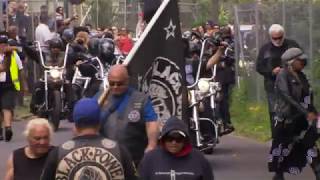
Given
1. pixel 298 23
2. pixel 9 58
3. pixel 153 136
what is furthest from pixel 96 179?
pixel 298 23

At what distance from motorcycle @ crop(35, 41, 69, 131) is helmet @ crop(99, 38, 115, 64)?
1089 millimetres

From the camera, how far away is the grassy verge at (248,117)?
18828mm

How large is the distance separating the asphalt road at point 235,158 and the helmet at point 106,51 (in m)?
1.41

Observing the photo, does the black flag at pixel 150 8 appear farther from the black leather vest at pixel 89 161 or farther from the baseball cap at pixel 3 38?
the baseball cap at pixel 3 38

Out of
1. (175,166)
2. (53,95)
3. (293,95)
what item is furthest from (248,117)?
(175,166)

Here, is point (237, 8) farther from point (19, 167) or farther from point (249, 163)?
point (19, 167)

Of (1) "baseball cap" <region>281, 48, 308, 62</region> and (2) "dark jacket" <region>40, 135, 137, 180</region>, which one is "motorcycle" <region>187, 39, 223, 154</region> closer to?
(1) "baseball cap" <region>281, 48, 308, 62</region>

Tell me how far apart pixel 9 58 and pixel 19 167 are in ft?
35.5

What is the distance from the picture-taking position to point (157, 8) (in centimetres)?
1034

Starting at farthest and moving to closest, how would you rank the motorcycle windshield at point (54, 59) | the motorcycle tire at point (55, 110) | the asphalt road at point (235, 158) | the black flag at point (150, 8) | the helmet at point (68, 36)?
the helmet at point (68, 36)
the motorcycle windshield at point (54, 59)
the motorcycle tire at point (55, 110)
the asphalt road at point (235, 158)
the black flag at point (150, 8)

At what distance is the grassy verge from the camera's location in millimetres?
18828

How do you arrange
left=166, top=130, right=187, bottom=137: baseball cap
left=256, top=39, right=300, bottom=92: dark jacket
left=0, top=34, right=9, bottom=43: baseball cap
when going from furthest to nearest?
left=0, top=34, right=9, bottom=43: baseball cap
left=256, top=39, right=300, bottom=92: dark jacket
left=166, top=130, right=187, bottom=137: baseball cap

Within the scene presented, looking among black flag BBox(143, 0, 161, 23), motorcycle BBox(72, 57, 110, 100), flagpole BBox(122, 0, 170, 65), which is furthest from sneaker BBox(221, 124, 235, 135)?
flagpole BBox(122, 0, 170, 65)

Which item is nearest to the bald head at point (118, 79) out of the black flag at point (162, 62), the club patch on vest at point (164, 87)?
the black flag at point (162, 62)
